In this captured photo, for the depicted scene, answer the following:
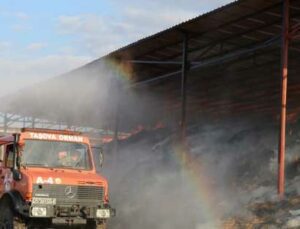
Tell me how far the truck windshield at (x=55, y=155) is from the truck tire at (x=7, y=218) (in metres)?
1.01

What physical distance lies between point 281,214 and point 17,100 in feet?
82.9

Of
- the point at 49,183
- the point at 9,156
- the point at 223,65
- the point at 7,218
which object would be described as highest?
the point at 223,65

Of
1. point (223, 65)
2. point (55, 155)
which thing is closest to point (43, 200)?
point (55, 155)

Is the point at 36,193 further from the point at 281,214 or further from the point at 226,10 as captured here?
the point at 226,10

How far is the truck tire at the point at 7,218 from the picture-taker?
11.1 meters

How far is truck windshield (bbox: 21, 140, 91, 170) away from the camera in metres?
11.7

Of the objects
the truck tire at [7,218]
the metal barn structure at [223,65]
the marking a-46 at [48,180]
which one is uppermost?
the metal barn structure at [223,65]

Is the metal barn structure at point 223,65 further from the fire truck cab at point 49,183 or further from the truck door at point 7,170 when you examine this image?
the truck door at point 7,170

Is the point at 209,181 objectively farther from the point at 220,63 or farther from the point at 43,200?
the point at 43,200

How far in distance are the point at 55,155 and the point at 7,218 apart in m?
1.67

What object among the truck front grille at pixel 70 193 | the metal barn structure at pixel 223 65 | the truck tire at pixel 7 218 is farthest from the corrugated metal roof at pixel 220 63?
the truck tire at pixel 7 218

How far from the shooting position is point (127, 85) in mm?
26062

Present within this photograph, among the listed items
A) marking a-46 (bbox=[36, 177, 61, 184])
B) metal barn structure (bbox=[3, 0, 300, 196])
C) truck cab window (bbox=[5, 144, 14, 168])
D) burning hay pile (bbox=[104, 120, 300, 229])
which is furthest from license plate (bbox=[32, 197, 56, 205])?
metal barn structure (bbox=[3, 0, 300, 196])

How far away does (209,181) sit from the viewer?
17172mm
